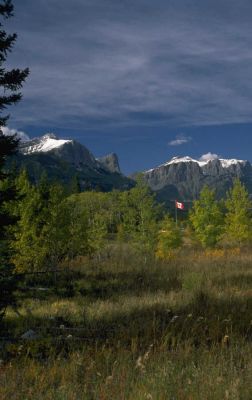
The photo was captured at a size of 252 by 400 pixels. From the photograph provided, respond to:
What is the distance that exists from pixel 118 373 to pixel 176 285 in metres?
12.1

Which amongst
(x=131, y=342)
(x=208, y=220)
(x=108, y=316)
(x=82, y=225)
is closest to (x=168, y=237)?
(x=208, y=220)

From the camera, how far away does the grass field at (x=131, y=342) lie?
166 inches

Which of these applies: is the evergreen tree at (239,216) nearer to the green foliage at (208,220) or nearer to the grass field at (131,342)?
the green foliage at (208,220)

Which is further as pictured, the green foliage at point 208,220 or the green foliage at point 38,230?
the green foliage at point 208,220

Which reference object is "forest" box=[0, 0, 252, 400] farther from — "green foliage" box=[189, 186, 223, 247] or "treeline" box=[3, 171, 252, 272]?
"green foliage" box=[189, 186, 223, 247]

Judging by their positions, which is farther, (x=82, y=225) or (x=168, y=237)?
(x=168, y=237)

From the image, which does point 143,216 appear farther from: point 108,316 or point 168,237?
point 108,316

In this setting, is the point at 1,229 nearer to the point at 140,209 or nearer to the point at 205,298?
the point at 205,298

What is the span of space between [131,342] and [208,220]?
32.6 metres

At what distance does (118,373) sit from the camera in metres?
4.61

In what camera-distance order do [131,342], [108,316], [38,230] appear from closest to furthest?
[131,342] < [108,316] < [38,230]

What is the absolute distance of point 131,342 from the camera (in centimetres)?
710

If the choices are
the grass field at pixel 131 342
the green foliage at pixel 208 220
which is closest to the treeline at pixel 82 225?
the green foliage at pixel 208 220

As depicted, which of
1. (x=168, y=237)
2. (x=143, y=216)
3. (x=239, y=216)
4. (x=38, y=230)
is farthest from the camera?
(x=239, y=216)
